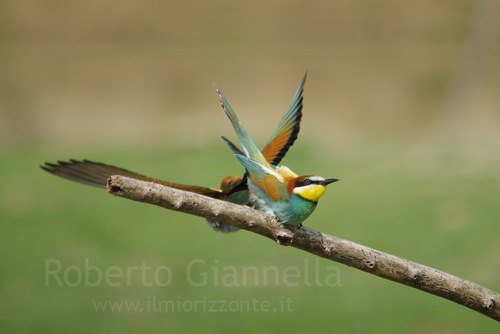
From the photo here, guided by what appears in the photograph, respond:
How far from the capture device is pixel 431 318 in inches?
77.2

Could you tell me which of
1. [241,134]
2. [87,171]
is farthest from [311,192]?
[87,171]

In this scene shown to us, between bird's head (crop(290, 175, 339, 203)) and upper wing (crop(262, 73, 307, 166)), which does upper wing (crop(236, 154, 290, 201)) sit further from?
upper wing (crop(262, 73, 307, 166))

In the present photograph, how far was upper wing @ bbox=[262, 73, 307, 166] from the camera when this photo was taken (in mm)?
1141

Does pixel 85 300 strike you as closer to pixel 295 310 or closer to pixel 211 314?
pixel 211 314

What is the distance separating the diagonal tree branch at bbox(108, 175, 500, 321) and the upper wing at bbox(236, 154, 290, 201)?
0.04m

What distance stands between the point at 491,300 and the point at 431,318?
1.03 metres

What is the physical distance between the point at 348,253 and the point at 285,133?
29 cm

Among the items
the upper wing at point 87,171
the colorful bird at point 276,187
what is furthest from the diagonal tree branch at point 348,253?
the upper wing at point 87,171

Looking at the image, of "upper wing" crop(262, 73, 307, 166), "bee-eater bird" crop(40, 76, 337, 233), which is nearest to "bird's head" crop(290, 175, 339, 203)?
"bee-eater bird" crop(40, 76, 337, 233)

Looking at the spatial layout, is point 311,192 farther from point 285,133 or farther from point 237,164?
point 237,164

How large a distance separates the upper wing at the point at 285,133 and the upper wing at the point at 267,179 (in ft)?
0.48

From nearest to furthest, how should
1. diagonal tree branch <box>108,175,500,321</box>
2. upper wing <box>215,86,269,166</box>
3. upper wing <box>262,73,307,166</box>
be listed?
diagonal tree branch <box>108,175,500,321</box>
upper wing <box>215,86,269,166</box>
upper wing <box>262,73,307,166</box>

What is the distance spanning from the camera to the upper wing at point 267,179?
0.97 metres

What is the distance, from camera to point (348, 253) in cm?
95
